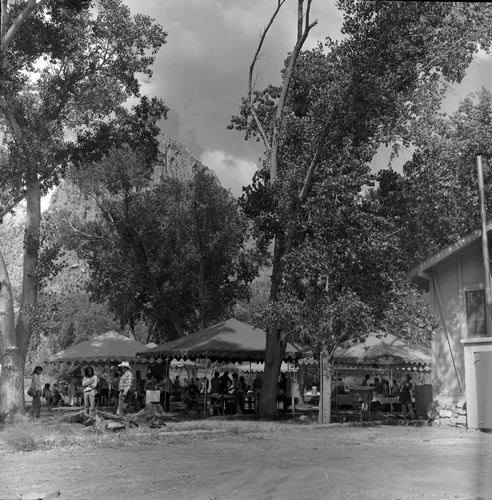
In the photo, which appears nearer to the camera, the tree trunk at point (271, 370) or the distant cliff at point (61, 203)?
the tree trunk at point (271, 370)

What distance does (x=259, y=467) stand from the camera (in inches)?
437

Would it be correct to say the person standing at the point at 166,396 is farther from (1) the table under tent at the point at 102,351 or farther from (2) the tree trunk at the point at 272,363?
(2) the tree trunk at the point at 272,363

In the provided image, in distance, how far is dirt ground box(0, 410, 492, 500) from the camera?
8.86 meters

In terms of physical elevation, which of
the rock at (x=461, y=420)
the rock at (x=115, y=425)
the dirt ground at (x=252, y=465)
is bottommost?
the dirt ground at (x=252, y=465)

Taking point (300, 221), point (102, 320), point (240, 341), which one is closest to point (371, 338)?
point (240, 341)

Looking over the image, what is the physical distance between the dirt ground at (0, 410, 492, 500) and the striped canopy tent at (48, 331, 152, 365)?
9817 millimetres

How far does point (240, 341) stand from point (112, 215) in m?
14.6

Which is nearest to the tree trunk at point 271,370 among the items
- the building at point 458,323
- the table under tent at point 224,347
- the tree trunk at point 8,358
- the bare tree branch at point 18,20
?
the table under tent at point 224,347

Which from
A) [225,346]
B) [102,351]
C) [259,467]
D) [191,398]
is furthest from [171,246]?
[259,467]

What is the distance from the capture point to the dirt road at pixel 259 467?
8.84m

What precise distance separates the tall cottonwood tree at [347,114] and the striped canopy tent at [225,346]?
0.99 m

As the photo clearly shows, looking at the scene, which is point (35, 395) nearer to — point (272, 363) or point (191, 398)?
point (191, 398)

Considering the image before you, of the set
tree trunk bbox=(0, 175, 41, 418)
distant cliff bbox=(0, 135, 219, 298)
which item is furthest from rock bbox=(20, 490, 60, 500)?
distant cliff bbox=(0, 135, 219, 298)

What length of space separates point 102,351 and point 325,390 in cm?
1067
